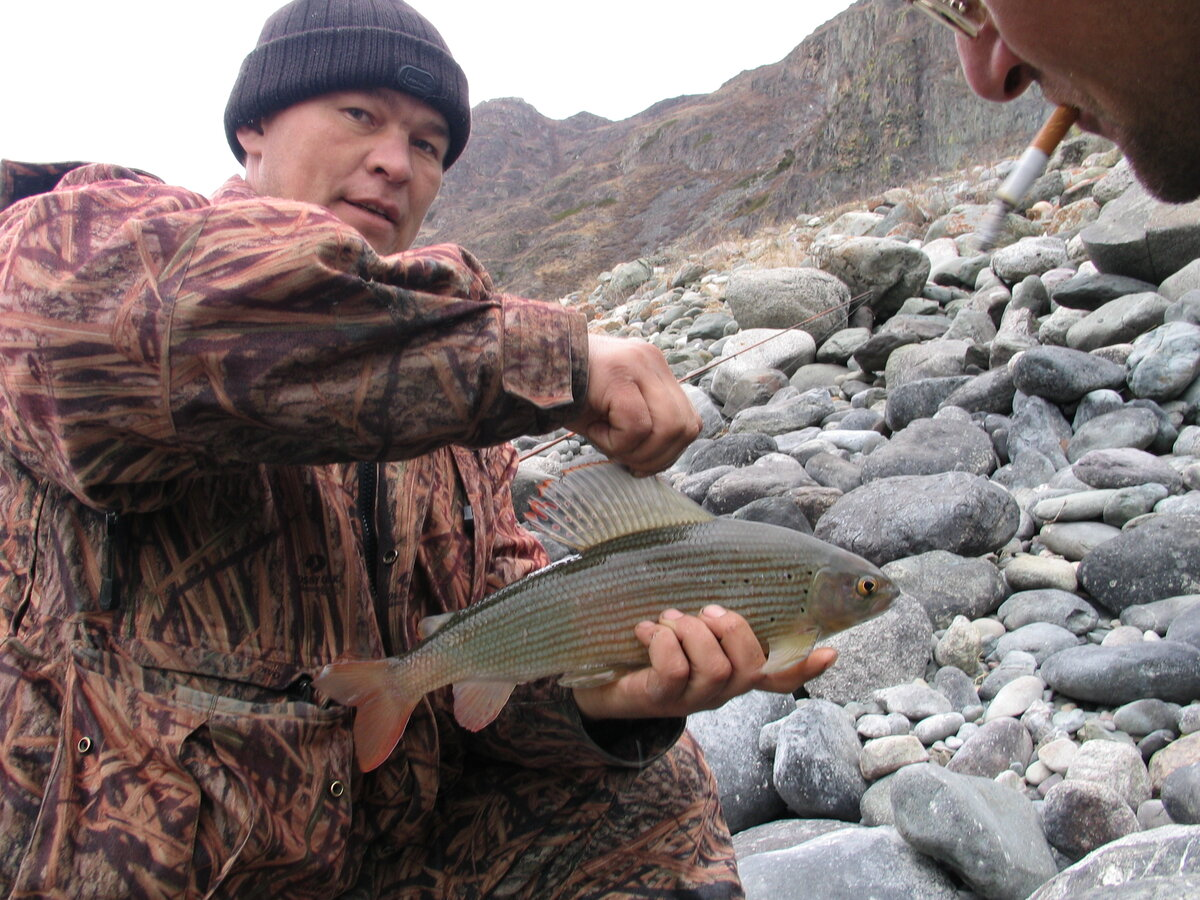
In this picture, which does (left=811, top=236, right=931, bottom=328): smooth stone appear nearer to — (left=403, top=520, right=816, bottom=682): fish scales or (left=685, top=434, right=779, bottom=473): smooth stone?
(left=685, top=434, right=779, bottom=473): smooth stone

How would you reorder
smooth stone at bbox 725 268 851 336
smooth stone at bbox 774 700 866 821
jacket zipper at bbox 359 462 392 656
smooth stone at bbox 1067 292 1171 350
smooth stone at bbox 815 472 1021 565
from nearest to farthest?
jacket zipper at bbox 359 462 392 656 < smooth stone at bbox 774 700 866 821 < smooth stone at bbox 815 472 1021 565 < smooth stone at bbox 1067 292 1171 350 < smooth stone at bbox 725 268 851 336

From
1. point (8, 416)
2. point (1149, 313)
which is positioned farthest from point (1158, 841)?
point (1149, 313)

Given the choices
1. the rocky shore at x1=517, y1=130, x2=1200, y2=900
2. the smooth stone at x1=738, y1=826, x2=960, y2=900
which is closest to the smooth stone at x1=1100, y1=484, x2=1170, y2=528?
the rocky shore at x1=517, y1=130, x2=1200, y2=900

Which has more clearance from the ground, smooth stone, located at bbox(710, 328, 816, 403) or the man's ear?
the man's ear

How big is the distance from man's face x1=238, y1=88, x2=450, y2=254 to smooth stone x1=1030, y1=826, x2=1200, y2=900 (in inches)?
105

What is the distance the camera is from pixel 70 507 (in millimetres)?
2066

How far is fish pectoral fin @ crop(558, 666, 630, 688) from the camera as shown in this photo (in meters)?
2.43

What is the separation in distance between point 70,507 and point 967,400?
700 centimetres

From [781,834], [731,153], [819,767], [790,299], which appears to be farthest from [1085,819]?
[731,153]

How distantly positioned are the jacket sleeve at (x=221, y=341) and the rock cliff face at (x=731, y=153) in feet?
95.5

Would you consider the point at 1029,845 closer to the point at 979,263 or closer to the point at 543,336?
the point at 543,336

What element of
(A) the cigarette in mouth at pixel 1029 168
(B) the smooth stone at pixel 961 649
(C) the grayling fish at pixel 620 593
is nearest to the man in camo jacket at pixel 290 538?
(C) the grayling fish at pixel 620 593

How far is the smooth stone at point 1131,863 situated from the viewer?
2432 mm

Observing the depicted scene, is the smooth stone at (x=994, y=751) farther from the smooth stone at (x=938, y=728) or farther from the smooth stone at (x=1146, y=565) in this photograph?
the smooth stone at (x=1146, y=565)
